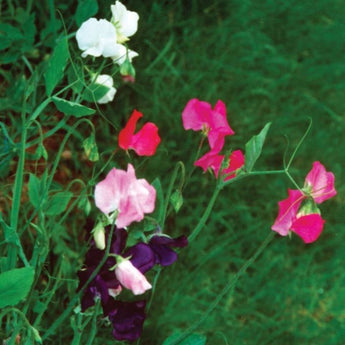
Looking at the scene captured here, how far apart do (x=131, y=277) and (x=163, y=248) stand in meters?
0.09

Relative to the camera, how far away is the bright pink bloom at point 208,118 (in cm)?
120

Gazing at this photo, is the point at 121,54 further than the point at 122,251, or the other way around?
the point at 121,54

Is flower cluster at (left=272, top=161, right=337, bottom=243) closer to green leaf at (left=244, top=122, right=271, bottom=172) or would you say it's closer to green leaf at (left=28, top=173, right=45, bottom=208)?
green leaf at (left=244, top=122, right=271, bottom=172)

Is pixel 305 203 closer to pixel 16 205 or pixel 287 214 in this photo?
pixel 287 214

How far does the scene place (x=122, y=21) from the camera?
4.08ft

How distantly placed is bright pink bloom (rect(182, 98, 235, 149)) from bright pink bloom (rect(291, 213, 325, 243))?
0.19 m

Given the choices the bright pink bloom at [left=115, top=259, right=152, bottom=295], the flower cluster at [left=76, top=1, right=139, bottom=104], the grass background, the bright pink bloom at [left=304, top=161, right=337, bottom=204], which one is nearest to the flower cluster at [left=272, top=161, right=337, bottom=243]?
the bright pink bloom at [left=304, top=161, right=337, bottom=204]

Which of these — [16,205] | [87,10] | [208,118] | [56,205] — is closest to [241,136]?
[87,10]

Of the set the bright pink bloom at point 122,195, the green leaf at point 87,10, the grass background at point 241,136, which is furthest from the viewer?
the grass background at point 241,136

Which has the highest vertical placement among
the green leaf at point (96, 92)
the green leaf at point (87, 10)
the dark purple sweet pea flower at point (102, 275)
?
the green leaf at point (96, 92)

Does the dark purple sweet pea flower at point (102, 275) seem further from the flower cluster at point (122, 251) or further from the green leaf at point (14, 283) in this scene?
the green leaf at point (14, 283)

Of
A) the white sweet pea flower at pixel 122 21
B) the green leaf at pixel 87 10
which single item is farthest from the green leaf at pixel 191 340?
the green leaf at pixel 87 10

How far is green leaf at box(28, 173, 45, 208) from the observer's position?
1.14m

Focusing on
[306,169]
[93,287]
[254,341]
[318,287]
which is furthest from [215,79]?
[93,287]
